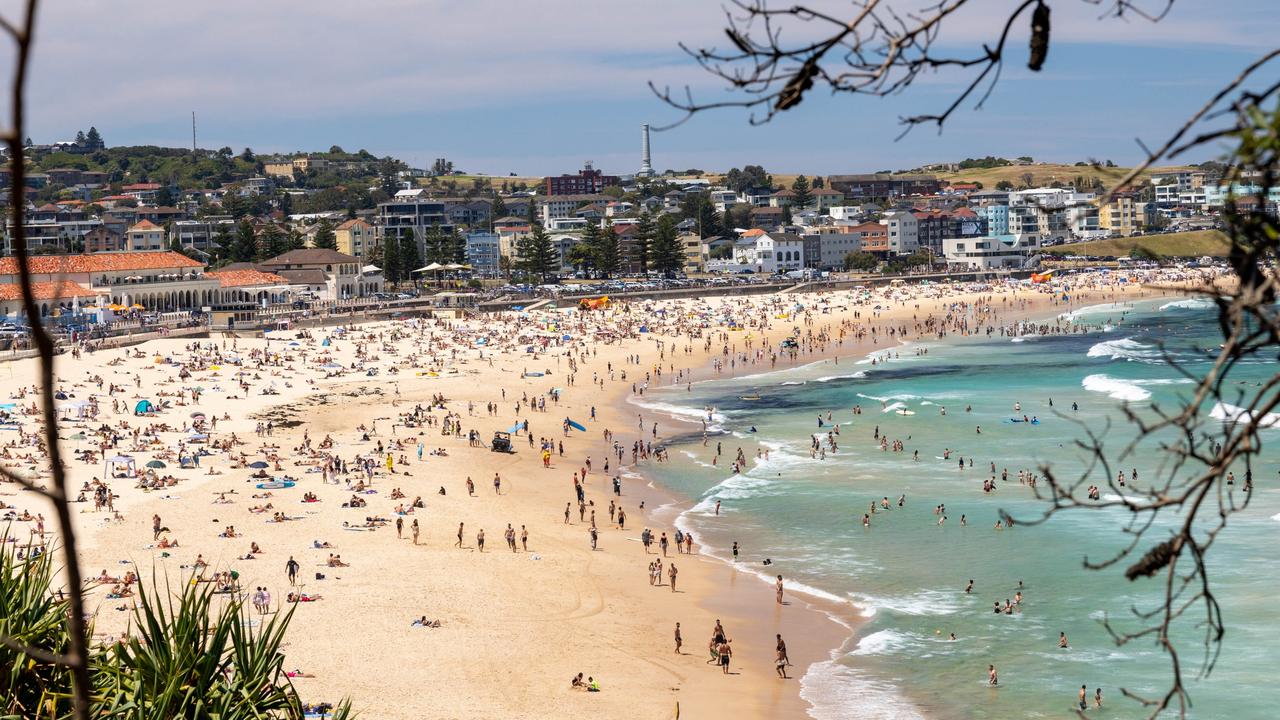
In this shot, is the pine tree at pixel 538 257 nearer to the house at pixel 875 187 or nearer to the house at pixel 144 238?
the house at pixel 144 238

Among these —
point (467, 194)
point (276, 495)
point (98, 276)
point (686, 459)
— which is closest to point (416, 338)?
point (98, 276)

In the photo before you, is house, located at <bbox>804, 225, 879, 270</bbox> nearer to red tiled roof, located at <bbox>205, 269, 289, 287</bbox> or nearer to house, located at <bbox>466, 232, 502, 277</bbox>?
house, located at <bbox>466, 232, 502, 277</bbox>

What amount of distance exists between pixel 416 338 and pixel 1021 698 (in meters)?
51.6

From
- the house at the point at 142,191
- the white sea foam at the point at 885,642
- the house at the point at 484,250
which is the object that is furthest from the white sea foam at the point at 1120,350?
the house at the point at 142,191

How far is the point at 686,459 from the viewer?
36.9 metres

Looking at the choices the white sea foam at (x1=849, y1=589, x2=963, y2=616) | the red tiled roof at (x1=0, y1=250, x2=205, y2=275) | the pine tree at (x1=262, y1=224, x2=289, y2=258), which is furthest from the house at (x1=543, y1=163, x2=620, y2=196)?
the white sea foam at (x1=849, y1=589, x2=963, y2=616)

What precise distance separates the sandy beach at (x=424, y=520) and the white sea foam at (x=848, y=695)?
377 mm

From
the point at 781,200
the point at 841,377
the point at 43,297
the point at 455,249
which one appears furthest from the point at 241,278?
the point at 781,200

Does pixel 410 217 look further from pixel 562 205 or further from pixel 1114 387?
pixel 1114 387

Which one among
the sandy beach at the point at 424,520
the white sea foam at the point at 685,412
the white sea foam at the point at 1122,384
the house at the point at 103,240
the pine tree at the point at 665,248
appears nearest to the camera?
the sandy beach at the point at 424,520

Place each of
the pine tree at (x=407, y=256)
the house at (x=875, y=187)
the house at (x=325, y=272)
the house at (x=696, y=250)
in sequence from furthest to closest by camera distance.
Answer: the house at (x=875, y=187) → the house at (x=696, y=250) → the pine tree at (x=407, y=256) → the house at (x=325, y=272)

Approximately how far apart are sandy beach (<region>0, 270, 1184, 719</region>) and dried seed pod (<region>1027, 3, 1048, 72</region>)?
7245mm

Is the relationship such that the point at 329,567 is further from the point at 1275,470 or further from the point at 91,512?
the point at 1275,470

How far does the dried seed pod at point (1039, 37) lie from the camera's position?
2473mm
